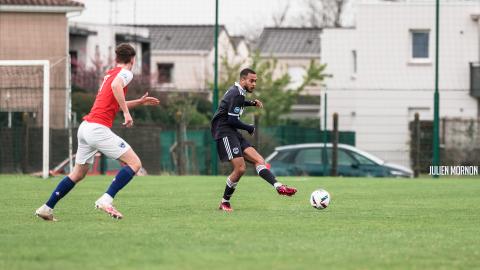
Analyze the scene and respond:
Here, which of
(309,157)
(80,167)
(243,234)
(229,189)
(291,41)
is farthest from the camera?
(291,41)

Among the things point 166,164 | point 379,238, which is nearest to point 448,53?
point 166,164

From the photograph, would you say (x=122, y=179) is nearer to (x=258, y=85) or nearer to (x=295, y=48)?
(x=258, y=85)

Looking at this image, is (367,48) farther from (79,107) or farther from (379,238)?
(379,238)

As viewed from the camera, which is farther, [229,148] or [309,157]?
[309,157]

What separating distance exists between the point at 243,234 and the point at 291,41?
138ft

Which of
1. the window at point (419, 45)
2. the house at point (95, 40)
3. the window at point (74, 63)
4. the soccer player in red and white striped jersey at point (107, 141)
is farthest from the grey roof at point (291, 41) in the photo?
the soccer player in red and white striped jersey at point (107, 141)

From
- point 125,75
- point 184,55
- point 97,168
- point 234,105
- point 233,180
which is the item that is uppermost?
point 184,55


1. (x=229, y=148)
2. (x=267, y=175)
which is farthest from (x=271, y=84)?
(x=267, y=175)

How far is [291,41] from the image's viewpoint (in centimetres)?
4706

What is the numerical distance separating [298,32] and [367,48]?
18.6 metres

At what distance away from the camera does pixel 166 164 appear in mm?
18531

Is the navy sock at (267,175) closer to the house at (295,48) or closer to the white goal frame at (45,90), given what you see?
the white goal frame at (45,90)

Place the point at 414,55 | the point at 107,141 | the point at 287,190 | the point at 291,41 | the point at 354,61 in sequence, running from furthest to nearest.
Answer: the point at 291,41 < the point at 354,61 < the point at 414,55 < the point at 287,190 < the point at 107,141

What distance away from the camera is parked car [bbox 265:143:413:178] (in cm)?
1733
